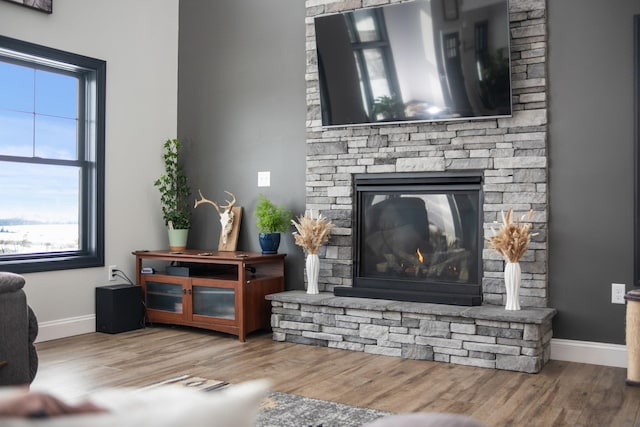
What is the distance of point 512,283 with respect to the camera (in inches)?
151

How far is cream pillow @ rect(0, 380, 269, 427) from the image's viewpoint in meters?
0.83

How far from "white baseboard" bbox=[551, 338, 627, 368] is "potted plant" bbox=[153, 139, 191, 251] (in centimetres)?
295

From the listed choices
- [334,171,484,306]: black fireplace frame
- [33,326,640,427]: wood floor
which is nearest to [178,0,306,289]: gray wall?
[334,171,484,306]: black fireplace frame

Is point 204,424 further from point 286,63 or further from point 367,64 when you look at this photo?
point 286,63

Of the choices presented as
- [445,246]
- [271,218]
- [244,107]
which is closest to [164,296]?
[271,218]

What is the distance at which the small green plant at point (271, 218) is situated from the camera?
474 cm

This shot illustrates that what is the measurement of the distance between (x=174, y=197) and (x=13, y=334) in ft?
9.32

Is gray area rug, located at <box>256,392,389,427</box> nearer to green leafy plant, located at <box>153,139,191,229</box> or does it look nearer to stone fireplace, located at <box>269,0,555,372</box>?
stone fireplace, located at <box>269,0,555,372</box>

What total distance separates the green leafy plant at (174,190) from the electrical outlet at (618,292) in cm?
321

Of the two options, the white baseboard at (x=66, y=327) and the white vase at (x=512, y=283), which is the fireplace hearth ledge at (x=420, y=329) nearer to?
the white vase at (x=512, y=283)

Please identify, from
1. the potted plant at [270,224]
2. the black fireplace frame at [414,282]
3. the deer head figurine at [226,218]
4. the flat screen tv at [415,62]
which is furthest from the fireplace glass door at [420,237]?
the deer head figurine at [226,218]

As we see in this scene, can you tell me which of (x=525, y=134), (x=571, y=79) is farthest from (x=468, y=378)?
(x=571, y=79)

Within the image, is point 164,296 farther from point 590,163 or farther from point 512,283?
point 590,163

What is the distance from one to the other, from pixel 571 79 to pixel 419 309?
1.69 metres
